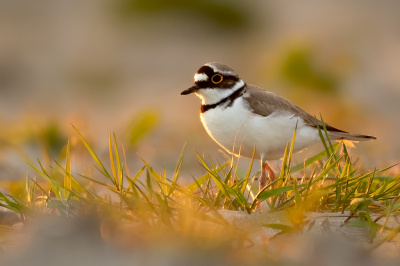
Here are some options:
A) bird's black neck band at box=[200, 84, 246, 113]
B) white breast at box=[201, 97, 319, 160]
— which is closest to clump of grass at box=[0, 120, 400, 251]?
white breast at box=[201, 97, 319, 160]

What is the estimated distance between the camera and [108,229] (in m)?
1.62

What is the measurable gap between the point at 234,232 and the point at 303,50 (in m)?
5.63

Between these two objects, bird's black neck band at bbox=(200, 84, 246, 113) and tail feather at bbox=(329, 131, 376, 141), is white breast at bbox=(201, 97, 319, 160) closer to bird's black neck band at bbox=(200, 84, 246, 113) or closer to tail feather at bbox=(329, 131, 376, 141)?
bird's black neck band at bbox=(200, 84, 246, 113)

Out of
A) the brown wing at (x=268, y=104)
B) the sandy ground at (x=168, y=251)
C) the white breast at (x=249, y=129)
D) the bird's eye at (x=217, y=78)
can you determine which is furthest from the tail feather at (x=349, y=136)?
the sandy ground at (x=168, y=251)


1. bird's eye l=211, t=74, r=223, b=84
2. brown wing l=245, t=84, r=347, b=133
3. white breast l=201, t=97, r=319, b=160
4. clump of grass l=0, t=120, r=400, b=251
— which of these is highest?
bird's eye l=211, t=74, r=223, b=84

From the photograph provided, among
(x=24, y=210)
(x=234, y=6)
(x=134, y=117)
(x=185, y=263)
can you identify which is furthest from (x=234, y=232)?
(x=234, y=6)

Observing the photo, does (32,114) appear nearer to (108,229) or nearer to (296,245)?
(108,229)

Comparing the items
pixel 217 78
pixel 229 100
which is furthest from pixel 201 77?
pixel 229 100

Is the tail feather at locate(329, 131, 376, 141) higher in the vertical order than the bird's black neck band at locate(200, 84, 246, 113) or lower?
lower

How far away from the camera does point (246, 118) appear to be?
2734mm

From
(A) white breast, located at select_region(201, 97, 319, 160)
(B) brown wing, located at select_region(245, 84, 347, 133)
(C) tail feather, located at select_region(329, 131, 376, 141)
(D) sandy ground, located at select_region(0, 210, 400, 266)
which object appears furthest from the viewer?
(C) tail feather, located at select_region(329, 131, 376, 141)

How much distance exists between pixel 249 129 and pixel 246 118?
74mm

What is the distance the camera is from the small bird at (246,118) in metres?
2.74

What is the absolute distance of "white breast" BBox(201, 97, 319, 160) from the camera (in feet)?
8.95
